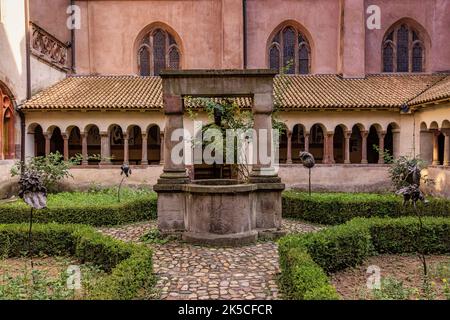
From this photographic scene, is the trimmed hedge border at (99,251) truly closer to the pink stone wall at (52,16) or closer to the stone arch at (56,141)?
the stone arch at (56,141)

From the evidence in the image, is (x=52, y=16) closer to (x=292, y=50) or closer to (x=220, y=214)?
(x=292, y=50)

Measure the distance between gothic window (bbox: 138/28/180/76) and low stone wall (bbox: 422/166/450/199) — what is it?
47.0 feet

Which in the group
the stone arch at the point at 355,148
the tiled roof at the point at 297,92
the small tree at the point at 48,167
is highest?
the tiled roof at the point at 297,92

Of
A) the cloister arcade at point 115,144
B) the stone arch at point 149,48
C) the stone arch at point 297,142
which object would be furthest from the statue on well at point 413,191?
the stone arch at point 149,48

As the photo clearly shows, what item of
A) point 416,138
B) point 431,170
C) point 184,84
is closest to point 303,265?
point 184,84

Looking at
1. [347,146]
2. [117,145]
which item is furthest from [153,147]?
[347,146]

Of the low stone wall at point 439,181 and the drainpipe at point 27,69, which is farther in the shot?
the drainpipe at point 27,69

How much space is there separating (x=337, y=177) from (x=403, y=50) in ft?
30.6

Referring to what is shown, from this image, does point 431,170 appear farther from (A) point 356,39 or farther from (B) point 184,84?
(B) point 184,84

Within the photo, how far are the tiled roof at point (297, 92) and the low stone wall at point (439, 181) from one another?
2950 millimetres

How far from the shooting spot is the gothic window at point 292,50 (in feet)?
71.6

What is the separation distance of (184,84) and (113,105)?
8306 millimetres

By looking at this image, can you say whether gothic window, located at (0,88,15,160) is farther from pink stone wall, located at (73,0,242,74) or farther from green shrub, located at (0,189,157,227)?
pink stone wall, located at (73,0,242,74)

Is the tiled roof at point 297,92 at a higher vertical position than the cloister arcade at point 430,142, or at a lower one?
higher
